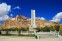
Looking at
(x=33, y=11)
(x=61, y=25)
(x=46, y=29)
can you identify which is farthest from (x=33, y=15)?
(x=61, y=25)

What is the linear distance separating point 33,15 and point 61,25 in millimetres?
5101

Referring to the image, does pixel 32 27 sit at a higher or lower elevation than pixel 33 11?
lower

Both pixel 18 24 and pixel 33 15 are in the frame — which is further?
pixel 18 24

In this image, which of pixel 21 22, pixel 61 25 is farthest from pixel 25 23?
pixel 61 25

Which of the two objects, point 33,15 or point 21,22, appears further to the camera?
point 21,22

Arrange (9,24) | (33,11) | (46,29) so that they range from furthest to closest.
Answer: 1. (9,24)
2. (46,29)
3. (33,11)

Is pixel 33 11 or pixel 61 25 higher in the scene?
pixel 33 11

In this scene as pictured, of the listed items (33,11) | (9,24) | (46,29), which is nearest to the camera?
(33,11)

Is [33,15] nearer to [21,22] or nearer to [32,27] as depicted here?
[32,27]

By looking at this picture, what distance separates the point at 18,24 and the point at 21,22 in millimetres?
1137

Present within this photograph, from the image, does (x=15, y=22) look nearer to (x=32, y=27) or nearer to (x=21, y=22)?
(x=21, y=22)

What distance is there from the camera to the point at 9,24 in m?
33.4

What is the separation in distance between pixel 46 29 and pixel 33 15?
10.2 feet

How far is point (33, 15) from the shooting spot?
70.6 ft
